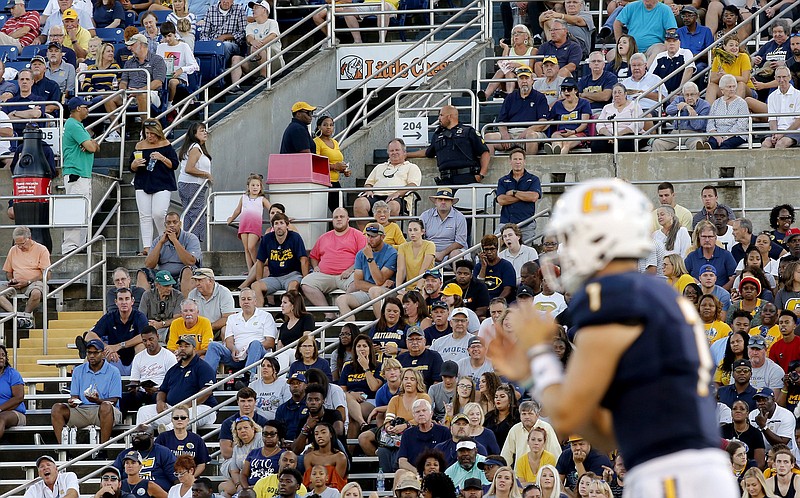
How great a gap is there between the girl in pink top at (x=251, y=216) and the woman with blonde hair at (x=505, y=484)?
6.18 metres

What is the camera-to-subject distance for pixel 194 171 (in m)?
18.4

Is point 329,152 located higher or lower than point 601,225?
higher

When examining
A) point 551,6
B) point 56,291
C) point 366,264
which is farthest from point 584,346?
point 551,6

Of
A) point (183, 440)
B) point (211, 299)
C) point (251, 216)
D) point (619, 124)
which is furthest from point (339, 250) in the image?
point (619, 124)

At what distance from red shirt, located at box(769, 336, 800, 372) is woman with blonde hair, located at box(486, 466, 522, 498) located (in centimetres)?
298

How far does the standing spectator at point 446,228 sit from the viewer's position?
16703mm

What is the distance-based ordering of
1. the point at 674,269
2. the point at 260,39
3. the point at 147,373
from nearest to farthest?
1. the point at 674,269
2. the point at 147,373
3. the point at 260,39

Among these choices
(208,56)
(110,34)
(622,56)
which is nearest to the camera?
(622,56)

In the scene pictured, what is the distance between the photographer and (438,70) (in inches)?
815

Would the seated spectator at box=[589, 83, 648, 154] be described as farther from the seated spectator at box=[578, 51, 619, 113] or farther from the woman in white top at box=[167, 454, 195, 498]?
the woman in white top at box=[167, 454, 195, 498]

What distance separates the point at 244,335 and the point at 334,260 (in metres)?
1.59

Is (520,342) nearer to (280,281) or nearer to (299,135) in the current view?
(280,281)

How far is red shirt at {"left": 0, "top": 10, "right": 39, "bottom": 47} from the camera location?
22906 millimetres

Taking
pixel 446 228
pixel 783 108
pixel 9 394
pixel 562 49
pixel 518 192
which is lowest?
pixel 9 394
